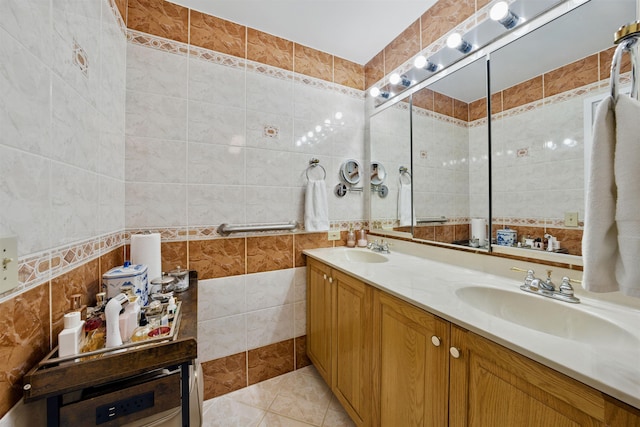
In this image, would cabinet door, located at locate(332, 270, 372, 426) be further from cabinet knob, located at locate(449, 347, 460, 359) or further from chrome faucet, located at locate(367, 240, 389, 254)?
chrome faucet, located at locate(367, 240, 389, 254)

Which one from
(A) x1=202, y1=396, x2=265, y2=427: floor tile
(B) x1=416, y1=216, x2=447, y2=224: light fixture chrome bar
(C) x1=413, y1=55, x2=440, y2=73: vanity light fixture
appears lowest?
(A) x1=202, y1=396, x2=265, y2=427: floor tile

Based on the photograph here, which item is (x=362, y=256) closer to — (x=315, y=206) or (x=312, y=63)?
(x=315, y=206)

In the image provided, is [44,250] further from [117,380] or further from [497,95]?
[497,95]

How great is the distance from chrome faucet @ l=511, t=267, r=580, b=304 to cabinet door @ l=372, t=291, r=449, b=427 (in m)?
0.46

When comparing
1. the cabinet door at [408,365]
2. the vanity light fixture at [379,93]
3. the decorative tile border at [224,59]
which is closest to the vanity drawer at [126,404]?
the cabinet door at [408,365]

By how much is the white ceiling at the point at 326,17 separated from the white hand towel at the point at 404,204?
1077 millimetres

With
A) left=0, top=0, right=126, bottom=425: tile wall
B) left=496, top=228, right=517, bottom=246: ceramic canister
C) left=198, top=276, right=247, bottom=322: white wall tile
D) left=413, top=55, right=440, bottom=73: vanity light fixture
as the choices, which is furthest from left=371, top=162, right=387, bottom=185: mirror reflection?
left=0, top=0, right=126, bottom=425: tile wall

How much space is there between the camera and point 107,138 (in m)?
1.07

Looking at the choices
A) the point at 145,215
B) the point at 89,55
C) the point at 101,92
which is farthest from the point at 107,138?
the point at 145,215

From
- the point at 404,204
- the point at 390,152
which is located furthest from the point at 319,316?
the point at 390,152

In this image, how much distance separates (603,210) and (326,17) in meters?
1.73

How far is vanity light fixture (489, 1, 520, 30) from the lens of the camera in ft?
3.47

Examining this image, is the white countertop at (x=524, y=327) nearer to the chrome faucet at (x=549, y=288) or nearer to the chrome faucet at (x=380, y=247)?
the chrome faucet at (x=549, y=288)

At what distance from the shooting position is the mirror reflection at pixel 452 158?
1.26 m
